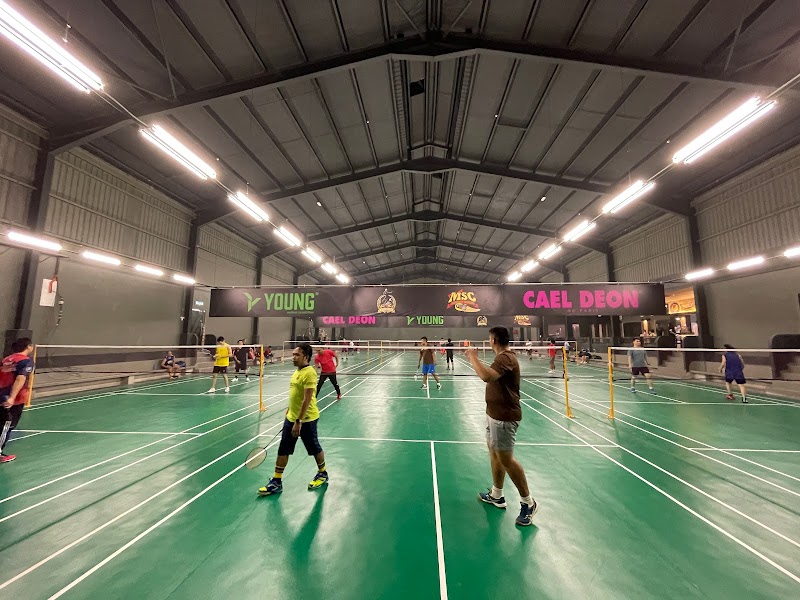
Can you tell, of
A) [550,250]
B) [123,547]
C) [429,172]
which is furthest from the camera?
[550,250]

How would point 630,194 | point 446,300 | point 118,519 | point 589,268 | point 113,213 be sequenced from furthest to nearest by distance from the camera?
point 589,268 → point 446,300 → point 113,213 → point 630,194 → point 118,519

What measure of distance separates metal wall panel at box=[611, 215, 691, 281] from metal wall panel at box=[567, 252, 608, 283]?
4.88 ft

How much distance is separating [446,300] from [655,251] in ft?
48.8

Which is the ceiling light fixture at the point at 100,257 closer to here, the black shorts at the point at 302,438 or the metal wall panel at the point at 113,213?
the metal wall panel at the point at 113,213

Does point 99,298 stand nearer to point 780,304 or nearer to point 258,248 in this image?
point 258,248

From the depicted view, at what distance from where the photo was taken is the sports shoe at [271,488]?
4.54 m

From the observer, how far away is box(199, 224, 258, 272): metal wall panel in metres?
20.6

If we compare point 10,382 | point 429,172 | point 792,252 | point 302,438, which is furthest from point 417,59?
point 792,252

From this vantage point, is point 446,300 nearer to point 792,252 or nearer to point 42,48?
point 792,252

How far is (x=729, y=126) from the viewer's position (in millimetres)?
7566

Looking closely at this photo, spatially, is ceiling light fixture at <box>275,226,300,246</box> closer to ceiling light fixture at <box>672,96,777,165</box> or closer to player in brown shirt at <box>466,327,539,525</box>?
player in brown shirt at <box>466,327,539,525</box>

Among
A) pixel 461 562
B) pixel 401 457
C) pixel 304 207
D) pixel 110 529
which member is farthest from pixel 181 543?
pixel 304 207

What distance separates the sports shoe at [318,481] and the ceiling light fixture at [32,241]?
1299 centimetres

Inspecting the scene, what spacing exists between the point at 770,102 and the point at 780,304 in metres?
11.8
